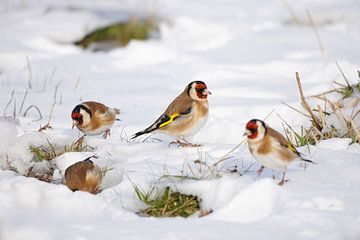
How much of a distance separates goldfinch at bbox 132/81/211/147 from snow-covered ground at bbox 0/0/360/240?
146mm

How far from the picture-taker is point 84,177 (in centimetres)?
465

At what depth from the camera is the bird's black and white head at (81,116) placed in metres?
5.89

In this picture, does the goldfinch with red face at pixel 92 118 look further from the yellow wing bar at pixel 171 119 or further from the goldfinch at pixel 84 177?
the goldfinch at pixel 84 177

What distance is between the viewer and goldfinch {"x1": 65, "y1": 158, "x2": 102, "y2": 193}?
4.66m

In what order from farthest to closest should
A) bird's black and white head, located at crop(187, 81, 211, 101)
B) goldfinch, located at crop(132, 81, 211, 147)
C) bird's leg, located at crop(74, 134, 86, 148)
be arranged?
bird's black and white head, located at crop(187, 81, 211, 101) → goldfinch, located at crop(132, 81, 211, 147) → bird's leg, located at crop(74, 134, 86, 148)

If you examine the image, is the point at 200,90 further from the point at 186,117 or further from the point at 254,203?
the point at 254,203

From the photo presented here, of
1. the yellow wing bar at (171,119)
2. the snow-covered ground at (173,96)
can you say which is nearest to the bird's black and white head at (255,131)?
the snow-covered ground at (173,96)

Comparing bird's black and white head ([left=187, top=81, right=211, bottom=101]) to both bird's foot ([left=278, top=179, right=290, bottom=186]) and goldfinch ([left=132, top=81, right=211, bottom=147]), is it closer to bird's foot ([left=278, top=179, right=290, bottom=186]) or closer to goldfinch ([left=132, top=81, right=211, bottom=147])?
goldfinch ([left=132, top=81, right=211, bottom=147])

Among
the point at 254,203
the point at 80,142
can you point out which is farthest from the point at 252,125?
the point at 80,142

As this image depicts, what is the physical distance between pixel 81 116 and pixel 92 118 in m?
0.11

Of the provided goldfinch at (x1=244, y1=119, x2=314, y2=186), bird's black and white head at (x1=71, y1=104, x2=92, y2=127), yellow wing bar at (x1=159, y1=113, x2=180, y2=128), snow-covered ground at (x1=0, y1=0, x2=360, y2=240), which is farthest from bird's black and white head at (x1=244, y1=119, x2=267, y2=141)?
bird's black and white head at (x1=71, y1=104, x2=92, y2=127)

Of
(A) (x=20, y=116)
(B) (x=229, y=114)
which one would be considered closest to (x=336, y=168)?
(B) (x=229, y=114)

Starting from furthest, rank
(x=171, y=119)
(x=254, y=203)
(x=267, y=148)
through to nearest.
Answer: (x=171, y=119), (x=267, y=148), (x=254, y=203)

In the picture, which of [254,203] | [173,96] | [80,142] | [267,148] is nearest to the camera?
[254,203]
